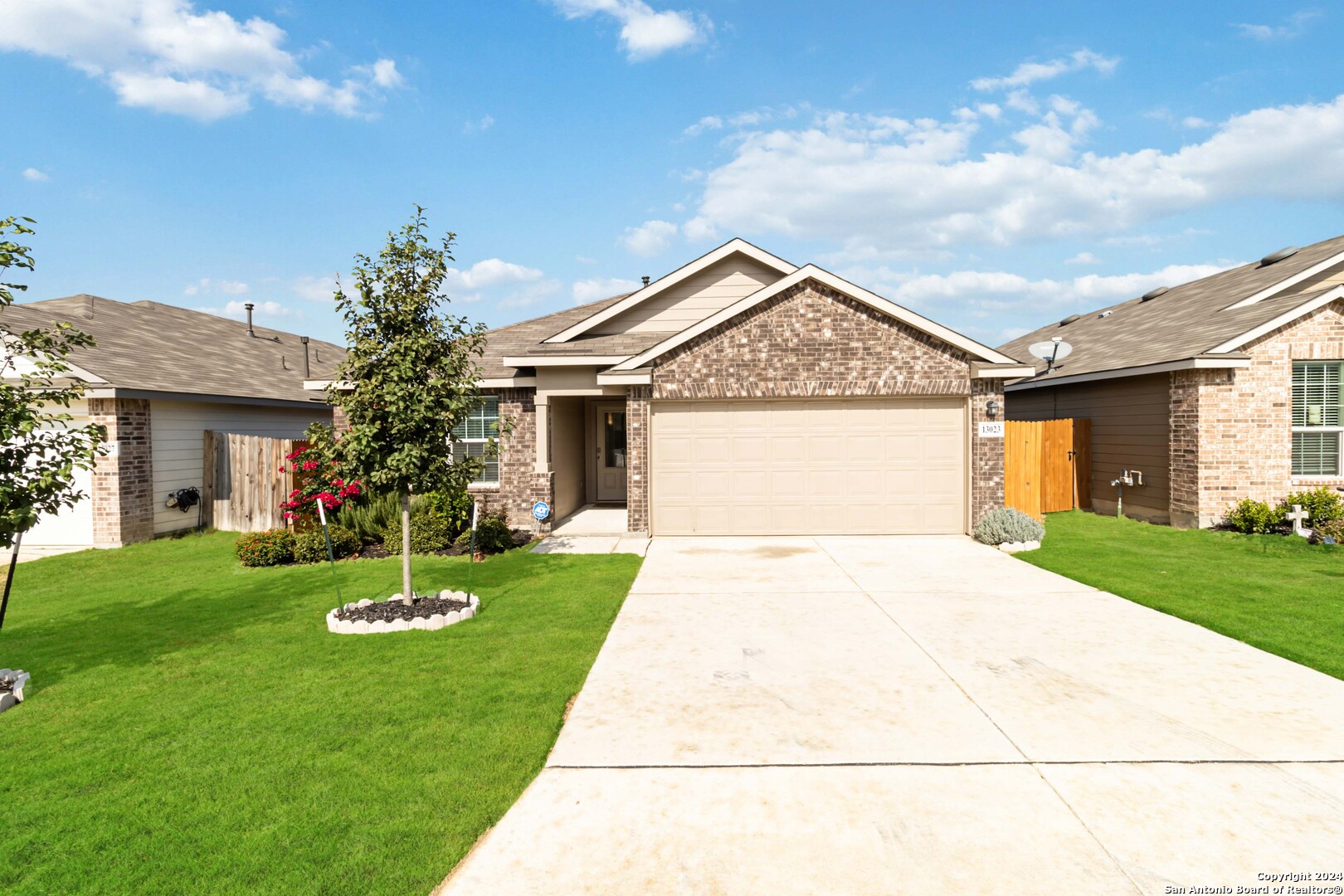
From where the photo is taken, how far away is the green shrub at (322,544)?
11.2 m

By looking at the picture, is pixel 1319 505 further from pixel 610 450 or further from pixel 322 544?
pixel 322 544

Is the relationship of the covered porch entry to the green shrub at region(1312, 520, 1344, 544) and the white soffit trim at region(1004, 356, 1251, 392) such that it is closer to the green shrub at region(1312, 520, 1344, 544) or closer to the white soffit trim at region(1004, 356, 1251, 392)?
the white soffit trim at region(1004, 356, 1251, 392)

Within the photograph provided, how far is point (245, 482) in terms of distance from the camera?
14.4m

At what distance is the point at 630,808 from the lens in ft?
12.6

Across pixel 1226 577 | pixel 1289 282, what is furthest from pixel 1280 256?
pixel 1226 577

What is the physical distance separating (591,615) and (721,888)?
4621mm

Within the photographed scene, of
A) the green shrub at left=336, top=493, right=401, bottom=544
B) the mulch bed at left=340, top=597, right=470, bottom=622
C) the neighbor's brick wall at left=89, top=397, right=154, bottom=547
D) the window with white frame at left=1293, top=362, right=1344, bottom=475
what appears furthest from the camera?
the window with white frame at left=1293, top=362, right=1344, bottom=475

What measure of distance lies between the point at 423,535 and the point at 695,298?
302 inches

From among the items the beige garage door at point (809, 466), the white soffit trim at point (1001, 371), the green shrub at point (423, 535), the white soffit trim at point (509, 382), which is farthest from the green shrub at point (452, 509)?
the white soffit trim at point (1001, 371)

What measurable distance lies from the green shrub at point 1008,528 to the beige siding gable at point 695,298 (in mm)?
6815

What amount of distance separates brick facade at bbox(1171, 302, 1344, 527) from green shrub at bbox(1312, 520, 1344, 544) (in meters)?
1.21

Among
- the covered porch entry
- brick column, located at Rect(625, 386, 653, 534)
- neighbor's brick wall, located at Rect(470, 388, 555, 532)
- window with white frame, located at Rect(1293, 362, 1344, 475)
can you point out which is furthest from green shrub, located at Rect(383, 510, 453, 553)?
window with white frame, located at Rect(1293, 362, 1344, 475)

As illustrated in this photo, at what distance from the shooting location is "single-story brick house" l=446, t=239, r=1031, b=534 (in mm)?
12562

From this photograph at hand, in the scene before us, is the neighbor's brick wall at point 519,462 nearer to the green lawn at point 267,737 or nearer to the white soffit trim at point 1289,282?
the green lawn at point 267,737
